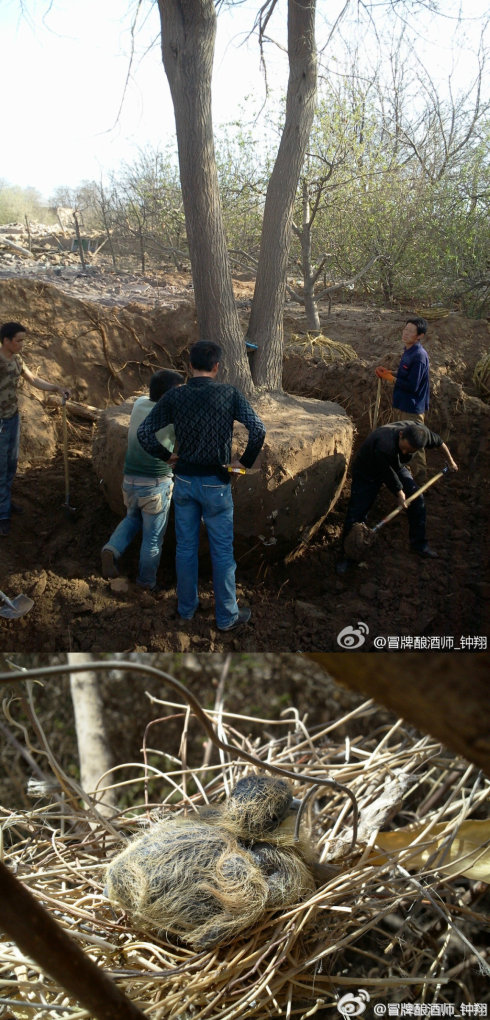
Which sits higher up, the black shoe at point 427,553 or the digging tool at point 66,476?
the digging tool at point 66,476

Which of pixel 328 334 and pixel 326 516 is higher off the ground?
pixel 328 334

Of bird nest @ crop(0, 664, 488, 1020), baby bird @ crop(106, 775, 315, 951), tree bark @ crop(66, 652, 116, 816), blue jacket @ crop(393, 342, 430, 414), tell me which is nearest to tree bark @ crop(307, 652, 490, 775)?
bird nest @ crop(0, 664, 488, 1020)

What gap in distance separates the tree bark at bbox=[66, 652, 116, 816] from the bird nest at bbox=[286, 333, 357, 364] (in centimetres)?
138

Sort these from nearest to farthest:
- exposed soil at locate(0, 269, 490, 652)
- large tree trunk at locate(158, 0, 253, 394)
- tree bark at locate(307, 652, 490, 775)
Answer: tree bark at locate(307, 652, 490, 775) → large tree trunk at locate(158, 0, 253, 394) → exposed soil at locate(0, 269, 490, 652)

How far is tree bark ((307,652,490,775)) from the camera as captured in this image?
2.35ft

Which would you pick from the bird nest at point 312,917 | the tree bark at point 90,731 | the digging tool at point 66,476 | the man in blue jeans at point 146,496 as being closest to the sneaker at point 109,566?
the man in blue jeans at point 146,496

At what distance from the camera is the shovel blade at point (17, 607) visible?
1.40 metres

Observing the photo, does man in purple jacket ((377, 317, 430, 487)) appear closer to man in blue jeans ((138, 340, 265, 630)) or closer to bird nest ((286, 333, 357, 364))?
bird nest ((286, 333, 357, 364))

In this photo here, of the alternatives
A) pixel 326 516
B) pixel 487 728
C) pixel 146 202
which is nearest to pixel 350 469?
pixel 326 516

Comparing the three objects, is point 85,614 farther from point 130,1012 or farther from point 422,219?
point 422,219

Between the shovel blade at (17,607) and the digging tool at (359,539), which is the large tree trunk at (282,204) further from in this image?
→ the shovel blade at (17,607)

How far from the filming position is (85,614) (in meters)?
1.43

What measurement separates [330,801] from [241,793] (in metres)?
0.30

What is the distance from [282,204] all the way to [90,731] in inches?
76.4
